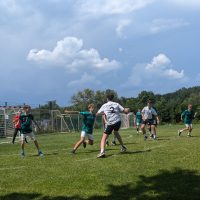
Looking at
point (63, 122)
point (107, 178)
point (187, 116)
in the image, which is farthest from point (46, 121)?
point (107, 178)

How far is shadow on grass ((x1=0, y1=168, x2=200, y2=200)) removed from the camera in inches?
337

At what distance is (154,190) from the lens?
9.04 metres

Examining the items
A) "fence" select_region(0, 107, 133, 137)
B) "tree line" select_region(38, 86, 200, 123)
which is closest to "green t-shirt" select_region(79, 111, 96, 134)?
"fence" select_region(0, 107, 133, 137)

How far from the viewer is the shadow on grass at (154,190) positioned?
28.1ft

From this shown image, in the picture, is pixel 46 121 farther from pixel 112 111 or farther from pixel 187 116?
pixel 112 111

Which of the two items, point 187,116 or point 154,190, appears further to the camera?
point 187,116

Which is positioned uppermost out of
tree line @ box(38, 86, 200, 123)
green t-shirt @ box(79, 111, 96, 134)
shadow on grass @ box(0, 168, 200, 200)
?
tree line @ box(38, 86, 200, 123)

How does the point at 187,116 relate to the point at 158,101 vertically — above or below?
below

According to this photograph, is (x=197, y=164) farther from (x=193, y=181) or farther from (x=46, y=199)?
(x=46, y=199)

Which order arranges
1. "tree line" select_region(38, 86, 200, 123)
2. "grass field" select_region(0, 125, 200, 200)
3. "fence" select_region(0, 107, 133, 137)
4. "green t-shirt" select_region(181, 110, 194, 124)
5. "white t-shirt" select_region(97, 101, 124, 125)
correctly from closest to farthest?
"grass field" select_region(0, 125, 200, 200) → "white t-shirt" select_region(97, 101, 124, 125) → "green t-shirt" select_region(181, 110, 194, 124) → "fence" select_region(0, 107, 133, 137) → "tree line" select_region(38, 86, 200, 123)

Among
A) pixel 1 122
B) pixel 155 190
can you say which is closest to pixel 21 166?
pixel 155 190

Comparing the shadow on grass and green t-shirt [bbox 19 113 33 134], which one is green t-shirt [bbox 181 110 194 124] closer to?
green t-shirt [bbox 19 113 33 134]

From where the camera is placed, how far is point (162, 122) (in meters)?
80.0

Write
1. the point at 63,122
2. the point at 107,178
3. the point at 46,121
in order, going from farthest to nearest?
the point at 63,122
the point at 46,121
the point at 107,178
